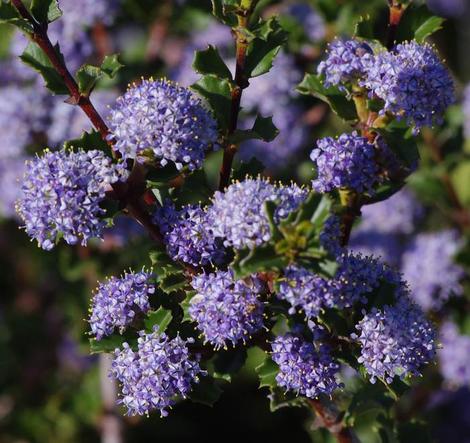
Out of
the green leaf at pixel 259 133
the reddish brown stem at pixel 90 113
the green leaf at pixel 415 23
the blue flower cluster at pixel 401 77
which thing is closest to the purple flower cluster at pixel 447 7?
the green leaf at pixel 415 23

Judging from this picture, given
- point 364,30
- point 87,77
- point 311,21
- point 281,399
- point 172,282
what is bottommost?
point 281,399

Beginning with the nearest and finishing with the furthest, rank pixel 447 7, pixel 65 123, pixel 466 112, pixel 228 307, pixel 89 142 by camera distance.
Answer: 1. pixel 228 307
2. pixel 89 142
3. pixel 65 123
4. pixel 466 112
5. pixel 447 7

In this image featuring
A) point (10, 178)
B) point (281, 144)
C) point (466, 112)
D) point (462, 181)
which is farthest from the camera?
point (462, 181)

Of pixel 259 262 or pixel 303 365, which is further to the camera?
pixel 303 365

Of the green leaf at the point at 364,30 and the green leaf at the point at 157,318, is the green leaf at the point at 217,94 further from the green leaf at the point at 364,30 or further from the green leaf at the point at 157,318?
the green leaf at the point at 157,318

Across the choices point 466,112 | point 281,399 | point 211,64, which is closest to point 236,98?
point 211,64

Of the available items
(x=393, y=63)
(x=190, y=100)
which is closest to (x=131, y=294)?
(x=190, y=100)

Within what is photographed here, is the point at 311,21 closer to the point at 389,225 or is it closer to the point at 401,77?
the point at 389,225
